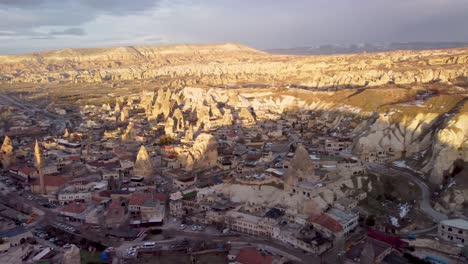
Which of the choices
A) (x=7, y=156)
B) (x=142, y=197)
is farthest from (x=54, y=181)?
(x=7, y=156)

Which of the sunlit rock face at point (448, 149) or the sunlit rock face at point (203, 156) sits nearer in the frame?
the sunlit rock face at point (448, 149)

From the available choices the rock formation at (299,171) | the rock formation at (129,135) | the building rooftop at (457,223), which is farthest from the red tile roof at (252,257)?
the rock formation at (129,135)

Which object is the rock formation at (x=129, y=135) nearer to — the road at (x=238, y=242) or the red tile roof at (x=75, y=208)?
the red tile roof at (x=75, y=208)

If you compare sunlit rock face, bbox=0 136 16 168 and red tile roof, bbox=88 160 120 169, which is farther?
sunlit rock face, bbox=0 136 16 168

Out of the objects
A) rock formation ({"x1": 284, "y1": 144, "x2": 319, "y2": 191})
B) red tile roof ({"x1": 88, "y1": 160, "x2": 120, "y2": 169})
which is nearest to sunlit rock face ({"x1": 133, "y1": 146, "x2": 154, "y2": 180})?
red tile roof ({"x1": 88, "y1": 160, "x2": 120, "y2": 169})

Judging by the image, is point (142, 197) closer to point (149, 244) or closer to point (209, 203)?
point (209, 203)

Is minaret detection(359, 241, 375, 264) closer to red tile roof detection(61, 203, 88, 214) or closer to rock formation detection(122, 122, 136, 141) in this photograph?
red tile roof detection(61, 203, 88, 214)

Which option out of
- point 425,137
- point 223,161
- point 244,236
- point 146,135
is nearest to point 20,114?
point 146,135

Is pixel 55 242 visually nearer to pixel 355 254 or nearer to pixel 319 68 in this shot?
pixel 355 254
